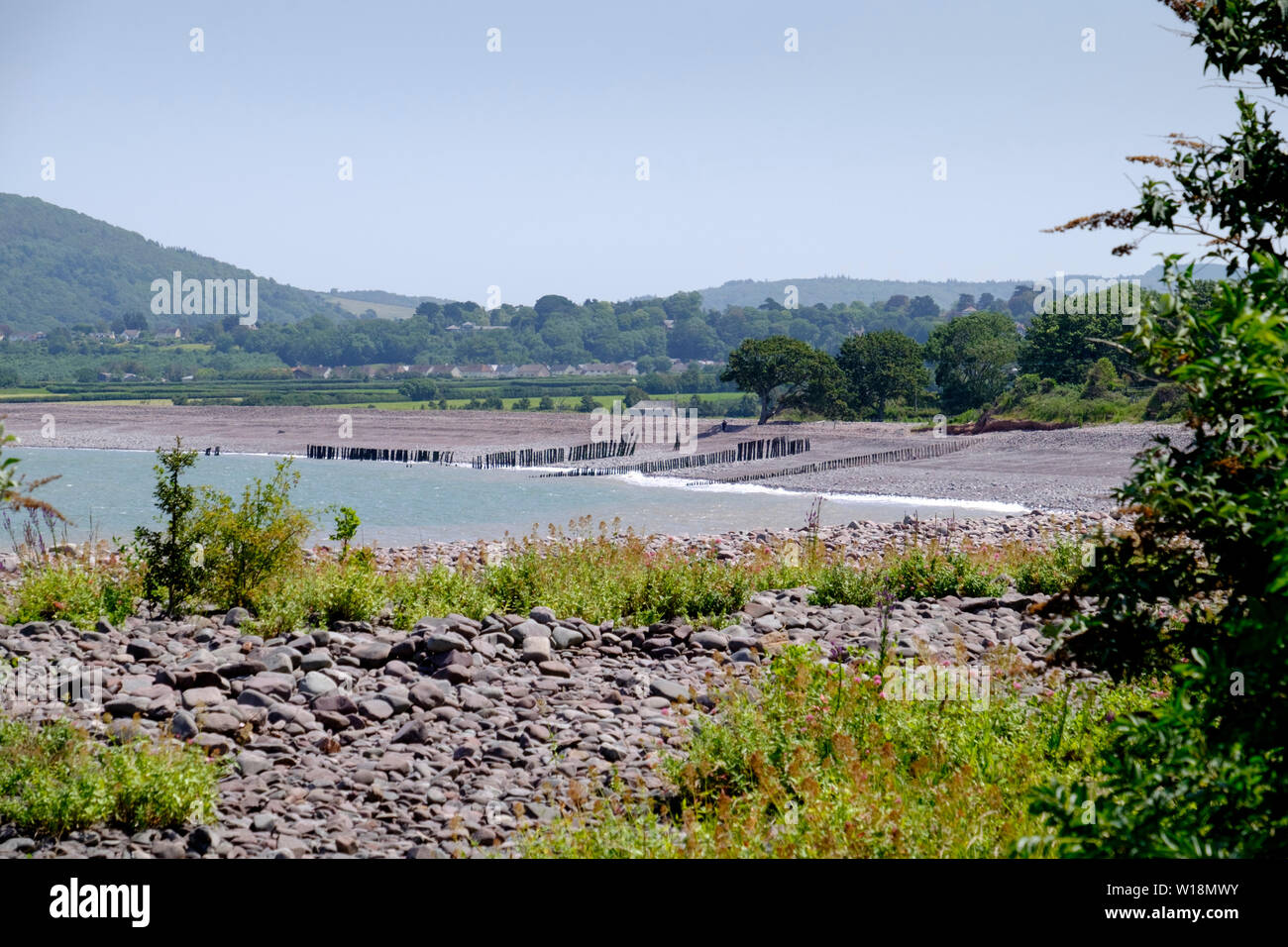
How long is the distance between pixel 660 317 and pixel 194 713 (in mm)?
186035

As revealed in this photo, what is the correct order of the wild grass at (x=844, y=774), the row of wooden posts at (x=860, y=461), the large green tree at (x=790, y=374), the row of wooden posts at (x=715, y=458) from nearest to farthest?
the wild grass at (x=844, y=774), the row of wooden posts at (x=860, y=461), the row of wooden posts at (x=715, y=458), the large green tree at (x=790, y=374)

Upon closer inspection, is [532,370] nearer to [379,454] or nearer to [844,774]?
[379,454]

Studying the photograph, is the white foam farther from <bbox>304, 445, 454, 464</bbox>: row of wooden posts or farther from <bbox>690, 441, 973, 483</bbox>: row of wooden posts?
<bbox>304, 445, 454, 464</bbox>: row of wooden posts

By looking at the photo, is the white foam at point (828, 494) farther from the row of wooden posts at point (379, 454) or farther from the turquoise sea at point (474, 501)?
the row of wooden posts at point (379, 454)

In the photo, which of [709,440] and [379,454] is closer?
[379,454]

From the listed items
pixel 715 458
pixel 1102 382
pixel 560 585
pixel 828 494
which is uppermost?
pixel 1102 382

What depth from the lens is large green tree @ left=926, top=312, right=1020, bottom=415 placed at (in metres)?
63.4

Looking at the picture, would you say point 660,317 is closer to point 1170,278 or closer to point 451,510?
point 451,510

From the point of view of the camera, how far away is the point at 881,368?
63938 mm

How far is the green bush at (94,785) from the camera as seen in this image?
5.41m

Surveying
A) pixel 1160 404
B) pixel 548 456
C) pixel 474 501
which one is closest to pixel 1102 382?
pixel 1160 404

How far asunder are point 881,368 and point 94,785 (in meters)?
61.4

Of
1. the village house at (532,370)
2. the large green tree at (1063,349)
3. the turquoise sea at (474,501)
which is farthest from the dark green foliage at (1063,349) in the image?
the village house at (532,370)

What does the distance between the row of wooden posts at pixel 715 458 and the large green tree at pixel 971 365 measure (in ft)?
51.1
